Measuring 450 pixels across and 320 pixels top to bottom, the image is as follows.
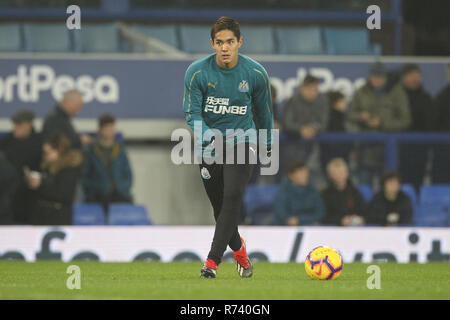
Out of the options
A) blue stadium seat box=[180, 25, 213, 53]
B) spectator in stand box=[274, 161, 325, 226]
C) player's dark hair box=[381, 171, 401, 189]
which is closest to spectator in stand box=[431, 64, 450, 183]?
player's dark hair box=[381, 171, 401, 189]

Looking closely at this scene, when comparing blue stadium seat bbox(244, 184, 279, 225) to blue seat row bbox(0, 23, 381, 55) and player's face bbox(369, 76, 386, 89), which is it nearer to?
player's face bbox(369, 76, 386, 89)

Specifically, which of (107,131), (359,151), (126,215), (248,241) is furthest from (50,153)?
(359,151)

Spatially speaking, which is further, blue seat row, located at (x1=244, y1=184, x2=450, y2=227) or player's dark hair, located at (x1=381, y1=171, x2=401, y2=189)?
blue seat row, located at (x1=244, y1=184, x2=450, y2=227)

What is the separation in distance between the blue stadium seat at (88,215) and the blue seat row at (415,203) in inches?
81.4

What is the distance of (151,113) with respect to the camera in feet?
51.0

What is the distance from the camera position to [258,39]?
17.0 m

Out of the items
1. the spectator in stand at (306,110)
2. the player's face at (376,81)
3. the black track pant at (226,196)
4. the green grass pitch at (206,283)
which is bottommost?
the green grass pitch at (206,283)

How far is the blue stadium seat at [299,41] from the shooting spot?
17172mm

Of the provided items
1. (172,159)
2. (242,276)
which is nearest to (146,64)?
(172,159)

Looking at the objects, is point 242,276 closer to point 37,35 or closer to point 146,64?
point 146,64

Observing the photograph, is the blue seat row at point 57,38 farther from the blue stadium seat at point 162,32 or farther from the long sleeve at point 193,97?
the long sleeve at point 193,97

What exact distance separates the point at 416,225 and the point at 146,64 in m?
4.93

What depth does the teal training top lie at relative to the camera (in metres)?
8.45

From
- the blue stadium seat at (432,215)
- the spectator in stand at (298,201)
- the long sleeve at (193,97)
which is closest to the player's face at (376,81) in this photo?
the blue stadium seat at (432,215)
